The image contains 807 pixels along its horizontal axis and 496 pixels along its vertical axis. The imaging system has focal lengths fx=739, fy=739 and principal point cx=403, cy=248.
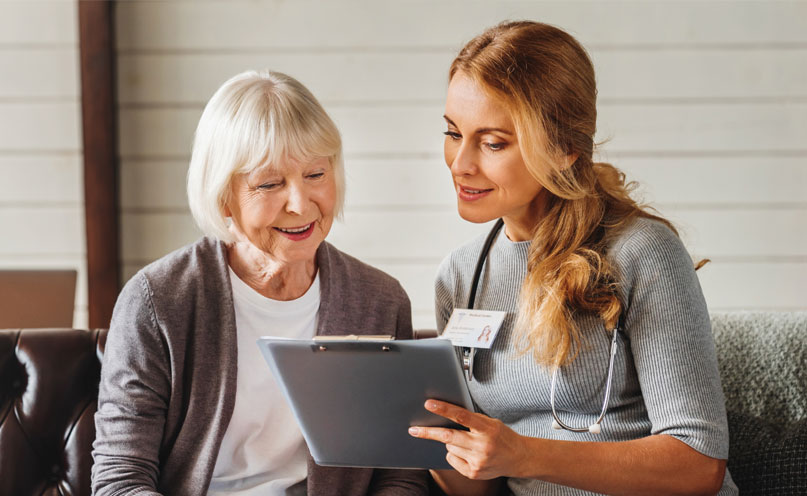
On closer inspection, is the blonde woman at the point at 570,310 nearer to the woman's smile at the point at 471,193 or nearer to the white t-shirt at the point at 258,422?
the woman's smile at the point at 471,193

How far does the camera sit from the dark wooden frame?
257cm

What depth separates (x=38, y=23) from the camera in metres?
2.64

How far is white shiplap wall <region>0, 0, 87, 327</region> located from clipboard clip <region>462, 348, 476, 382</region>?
171 cm

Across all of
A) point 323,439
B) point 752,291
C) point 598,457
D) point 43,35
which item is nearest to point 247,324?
point 323,439

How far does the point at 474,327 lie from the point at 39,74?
6.51 feet

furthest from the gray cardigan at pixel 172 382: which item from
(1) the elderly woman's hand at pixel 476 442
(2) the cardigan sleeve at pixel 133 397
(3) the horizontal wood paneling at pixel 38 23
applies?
(3) the horizontal wood paneling at pixel 38 23

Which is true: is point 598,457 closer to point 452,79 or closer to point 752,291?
point 452,79

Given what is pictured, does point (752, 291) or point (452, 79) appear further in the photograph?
point (752, 291)

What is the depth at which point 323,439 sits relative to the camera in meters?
1.34

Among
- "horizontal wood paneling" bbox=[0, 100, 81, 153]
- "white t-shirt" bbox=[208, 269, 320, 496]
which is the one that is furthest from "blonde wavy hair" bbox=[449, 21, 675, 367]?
"horizontal wood paneling" bbox=[0, 100, 81, 153]

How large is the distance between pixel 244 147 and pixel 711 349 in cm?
Result: 96

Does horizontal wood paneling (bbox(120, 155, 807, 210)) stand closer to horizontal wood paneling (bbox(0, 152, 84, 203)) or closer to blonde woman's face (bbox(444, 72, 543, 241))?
horizontal wood paneling (bbox(0, 152, 84, 203))

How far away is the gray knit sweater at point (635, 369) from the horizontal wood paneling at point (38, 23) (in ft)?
6.37

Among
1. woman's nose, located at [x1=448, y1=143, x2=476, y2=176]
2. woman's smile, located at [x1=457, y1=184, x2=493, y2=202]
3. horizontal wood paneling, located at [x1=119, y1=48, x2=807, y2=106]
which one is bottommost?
woman's smile, located at [x1=457, y1=184, x2=493, y2=202]
